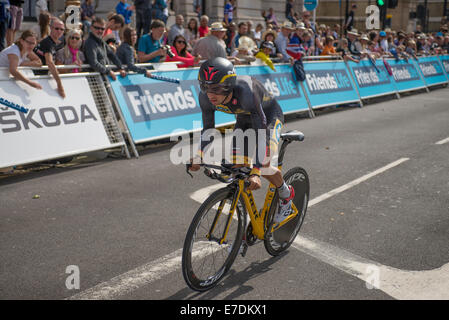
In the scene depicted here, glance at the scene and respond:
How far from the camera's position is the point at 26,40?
8375 millimetres

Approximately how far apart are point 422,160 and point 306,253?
16.7 ft

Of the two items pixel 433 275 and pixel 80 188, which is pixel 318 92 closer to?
pixel 80 188

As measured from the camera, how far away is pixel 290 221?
5137 millimetres

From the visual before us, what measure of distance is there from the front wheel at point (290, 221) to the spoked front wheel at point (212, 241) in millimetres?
500

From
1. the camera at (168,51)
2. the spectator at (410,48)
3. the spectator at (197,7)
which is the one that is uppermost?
the spectator at (197,7)

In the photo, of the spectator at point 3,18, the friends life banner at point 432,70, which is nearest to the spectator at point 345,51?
the friends life banner at point 432,70

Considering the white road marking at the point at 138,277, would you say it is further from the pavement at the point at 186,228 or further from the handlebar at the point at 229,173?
the handlebar at the point at 229,173

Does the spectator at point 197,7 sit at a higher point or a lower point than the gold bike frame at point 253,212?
higher

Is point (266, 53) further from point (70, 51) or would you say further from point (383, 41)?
point (383, 41)

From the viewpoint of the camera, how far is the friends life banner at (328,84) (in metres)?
14.8

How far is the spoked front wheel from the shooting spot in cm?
393

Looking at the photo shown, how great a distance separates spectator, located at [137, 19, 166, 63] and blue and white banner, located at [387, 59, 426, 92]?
11.6m

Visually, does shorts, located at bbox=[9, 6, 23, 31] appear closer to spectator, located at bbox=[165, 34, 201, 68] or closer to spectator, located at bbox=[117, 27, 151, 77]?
spectator, located at bbox=[117, 27, 151, 77]
